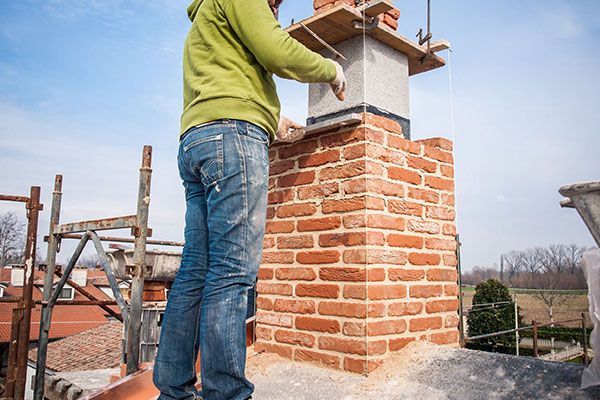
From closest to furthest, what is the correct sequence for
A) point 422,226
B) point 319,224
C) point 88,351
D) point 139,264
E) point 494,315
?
1. point 319,224
2. point 422,226
3. point 139,264
4. point 88,351
5. point 494,315

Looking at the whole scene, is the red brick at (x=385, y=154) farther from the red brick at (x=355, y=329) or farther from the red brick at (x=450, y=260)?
the red brick at (x=355, y=329)

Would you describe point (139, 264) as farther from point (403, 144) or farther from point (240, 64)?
point (240, 64)

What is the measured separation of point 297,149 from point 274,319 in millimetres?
1055

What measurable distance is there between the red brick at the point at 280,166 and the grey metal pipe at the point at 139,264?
9.88 feet

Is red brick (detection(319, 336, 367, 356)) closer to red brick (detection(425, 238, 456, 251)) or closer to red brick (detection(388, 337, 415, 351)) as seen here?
red brick (detection(388, 337, 415, 351))

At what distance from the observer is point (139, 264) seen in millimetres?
5676

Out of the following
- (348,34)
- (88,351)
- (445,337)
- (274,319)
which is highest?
(348,34)

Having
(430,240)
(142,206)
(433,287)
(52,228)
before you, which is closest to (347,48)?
(430,240)

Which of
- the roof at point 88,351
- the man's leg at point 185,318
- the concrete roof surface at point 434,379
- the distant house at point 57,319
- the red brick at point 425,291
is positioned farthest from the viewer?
the distant house at point 57,319

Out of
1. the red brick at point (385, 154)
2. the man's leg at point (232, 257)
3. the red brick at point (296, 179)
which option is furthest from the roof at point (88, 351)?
the man's leg at point (232, 257)

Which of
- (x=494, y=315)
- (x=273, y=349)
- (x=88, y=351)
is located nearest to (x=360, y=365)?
(x=273, y=349)

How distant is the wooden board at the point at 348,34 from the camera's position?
9.14 feet

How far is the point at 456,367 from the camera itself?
2275 mm

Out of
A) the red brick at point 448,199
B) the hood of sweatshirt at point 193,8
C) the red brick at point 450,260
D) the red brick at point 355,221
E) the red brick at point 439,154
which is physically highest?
the hood of sweatshirt at point 193,8
